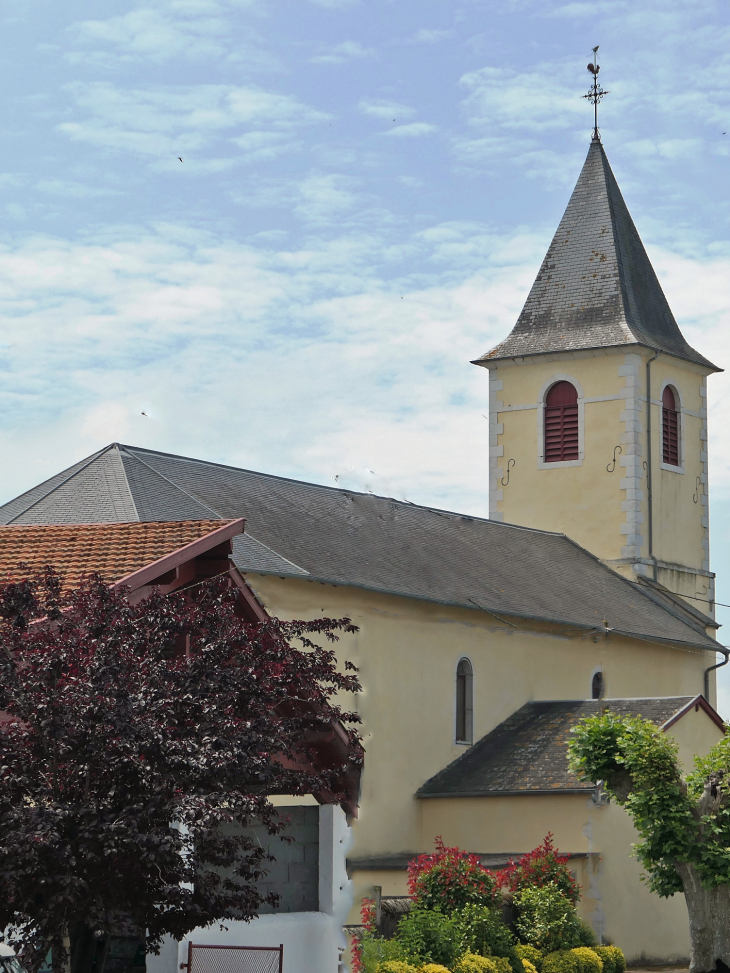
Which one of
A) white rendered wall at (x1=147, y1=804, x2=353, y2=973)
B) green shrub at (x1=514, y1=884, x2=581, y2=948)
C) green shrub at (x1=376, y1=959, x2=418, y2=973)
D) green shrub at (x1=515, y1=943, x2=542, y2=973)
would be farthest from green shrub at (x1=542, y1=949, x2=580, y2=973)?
white rendered wall at (x1=147, y1=804, x2=353, y2=973)

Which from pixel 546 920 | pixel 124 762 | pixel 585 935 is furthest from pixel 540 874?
pixel 124 762

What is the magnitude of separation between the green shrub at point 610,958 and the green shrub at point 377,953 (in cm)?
548

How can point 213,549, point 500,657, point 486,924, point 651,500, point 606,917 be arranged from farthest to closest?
point 651,500 < point 500,657 < point 606,917 < point 486,924 < point 213,549

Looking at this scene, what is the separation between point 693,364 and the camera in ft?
131

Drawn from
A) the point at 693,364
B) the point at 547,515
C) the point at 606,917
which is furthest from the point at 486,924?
the point at 693,364

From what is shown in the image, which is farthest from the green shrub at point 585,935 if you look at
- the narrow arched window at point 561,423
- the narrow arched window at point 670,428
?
the narrow arched window at point 670,428

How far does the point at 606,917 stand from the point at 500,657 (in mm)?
6228

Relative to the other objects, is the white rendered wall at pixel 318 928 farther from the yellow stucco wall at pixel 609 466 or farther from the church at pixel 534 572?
the yellow stucco wall at pixel 609 466

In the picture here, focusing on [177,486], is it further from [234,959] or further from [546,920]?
[234,959]

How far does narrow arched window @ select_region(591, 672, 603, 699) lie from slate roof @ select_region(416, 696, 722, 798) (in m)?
2.17

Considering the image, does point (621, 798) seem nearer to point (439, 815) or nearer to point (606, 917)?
point (606, 917)

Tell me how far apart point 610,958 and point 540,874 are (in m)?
1.56

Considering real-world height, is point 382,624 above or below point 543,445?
below

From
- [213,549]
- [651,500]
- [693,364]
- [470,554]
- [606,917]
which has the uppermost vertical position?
[693,364]
